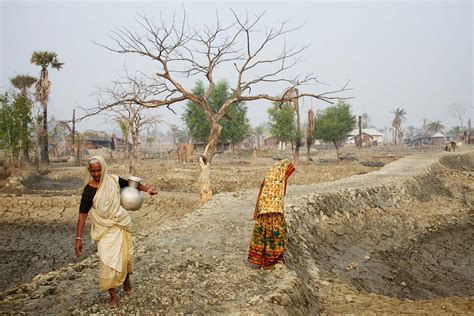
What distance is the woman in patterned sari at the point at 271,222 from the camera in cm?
512

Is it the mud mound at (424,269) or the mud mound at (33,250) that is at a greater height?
the mud mound at (424,269)

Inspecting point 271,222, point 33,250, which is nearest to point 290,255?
point 271,222

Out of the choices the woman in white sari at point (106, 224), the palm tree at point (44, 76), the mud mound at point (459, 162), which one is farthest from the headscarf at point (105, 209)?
the palm tree at point (44, 76)

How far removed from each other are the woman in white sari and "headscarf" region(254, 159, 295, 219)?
2152 mm

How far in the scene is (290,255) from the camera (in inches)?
253

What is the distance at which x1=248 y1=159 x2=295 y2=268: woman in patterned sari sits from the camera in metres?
5.12

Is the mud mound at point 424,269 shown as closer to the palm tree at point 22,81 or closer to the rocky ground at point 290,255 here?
the rocky ground at point 290,255

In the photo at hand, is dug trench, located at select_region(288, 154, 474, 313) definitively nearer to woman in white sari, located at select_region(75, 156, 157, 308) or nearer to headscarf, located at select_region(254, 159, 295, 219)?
headscarf, located at select_region(254, 159, 295, 219)

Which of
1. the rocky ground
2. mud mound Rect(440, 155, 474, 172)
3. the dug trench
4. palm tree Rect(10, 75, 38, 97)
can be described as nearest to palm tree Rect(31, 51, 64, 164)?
palm tree Rect(10, 75, 38, 97)

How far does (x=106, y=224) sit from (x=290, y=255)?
3.88m

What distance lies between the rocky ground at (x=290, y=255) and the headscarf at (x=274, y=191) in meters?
1.01

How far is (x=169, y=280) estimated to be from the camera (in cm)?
475

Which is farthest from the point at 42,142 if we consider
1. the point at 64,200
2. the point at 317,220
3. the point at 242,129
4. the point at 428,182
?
the point at 428,182

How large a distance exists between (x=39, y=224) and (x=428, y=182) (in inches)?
753
